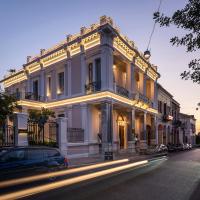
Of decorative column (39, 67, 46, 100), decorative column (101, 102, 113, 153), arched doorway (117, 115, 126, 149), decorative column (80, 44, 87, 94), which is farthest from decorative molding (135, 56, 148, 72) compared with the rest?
decorative column (39, 67, 46, 100)

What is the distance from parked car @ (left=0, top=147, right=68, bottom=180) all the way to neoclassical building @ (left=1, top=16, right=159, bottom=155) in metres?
9.96

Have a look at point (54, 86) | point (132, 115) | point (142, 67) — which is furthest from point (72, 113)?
point (142, 67)

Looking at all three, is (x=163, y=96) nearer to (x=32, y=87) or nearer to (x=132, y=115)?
(x=132, y=115)

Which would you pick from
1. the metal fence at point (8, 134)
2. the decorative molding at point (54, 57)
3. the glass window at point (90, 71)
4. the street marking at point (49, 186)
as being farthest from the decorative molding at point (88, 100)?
the street marking at point (49, 186)

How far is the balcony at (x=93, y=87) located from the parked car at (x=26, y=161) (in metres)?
13.6

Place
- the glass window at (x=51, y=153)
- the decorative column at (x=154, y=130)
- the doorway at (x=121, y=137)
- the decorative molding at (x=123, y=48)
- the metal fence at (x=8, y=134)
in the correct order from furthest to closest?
the decorative column at (x=154, y=130) < the doorway at (x=121, y=137) < the decorative molding at (x=123, y=48) < the metal fence at (x=8, y=134) < the glass window at (x=51, y=153)

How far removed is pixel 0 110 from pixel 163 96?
33928 millimetres

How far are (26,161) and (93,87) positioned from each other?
1535 cm

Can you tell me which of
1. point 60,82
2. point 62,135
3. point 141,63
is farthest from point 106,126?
point 141,63

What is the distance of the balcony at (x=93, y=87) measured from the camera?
24.0 m

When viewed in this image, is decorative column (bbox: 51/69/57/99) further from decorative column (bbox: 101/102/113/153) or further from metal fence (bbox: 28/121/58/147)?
metal fence (bbox: 28/121/58/147)

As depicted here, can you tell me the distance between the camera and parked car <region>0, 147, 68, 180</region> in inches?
350

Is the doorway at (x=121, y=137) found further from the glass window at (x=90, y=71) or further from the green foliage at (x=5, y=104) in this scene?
the green foliage at (x=5, y=104)

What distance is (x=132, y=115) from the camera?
28.1 meters
